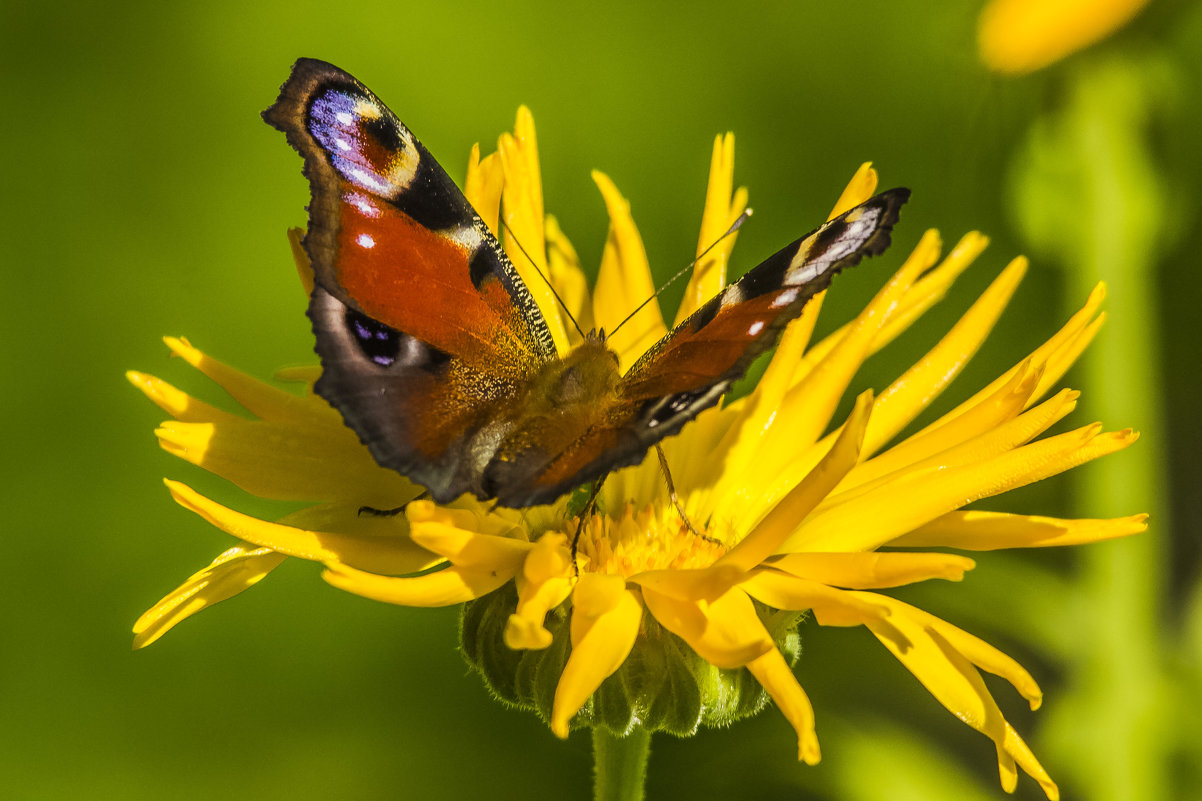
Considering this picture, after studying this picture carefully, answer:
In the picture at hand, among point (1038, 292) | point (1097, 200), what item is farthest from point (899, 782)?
point (1038, 292)

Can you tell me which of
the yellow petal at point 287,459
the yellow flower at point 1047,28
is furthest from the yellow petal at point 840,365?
the yellow flower at point 1047,28

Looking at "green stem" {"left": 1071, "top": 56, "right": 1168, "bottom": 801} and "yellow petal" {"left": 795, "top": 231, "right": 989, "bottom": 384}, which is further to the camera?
"green stem" {"left": 1071, "top": 56, "right": 1168, "bottom": 801}

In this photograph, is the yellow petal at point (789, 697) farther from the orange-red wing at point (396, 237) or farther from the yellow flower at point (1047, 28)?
the yellow flower at point (1047, 28)

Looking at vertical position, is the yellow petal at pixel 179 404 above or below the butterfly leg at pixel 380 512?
above

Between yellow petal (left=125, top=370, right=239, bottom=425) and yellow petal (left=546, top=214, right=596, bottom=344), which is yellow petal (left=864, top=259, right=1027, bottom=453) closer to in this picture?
yellow petal (left=546, top=214, right=596, bottom=344)

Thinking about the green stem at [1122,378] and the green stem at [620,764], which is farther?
the green stem at [1122,378]

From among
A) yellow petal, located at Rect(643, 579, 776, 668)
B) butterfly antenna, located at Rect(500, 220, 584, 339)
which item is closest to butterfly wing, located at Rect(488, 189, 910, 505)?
yellow petal, located at Rect(643, 579, 776, 668)
